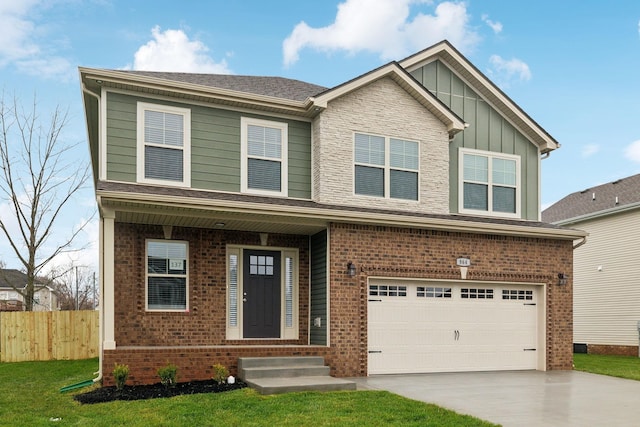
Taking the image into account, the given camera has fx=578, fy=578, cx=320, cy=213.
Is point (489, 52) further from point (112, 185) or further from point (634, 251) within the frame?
point (112, 185)

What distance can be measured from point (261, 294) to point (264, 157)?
2984 millimetres

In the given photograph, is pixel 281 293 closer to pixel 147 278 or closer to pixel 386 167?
pixel 147 278

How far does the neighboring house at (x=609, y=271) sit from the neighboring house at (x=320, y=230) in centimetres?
728

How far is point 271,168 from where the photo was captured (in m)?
12.7

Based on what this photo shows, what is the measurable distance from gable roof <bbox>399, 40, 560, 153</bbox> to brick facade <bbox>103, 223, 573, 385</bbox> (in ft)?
10.3

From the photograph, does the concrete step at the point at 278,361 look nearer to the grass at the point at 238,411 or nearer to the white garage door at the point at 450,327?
the grass at the point at 238,411

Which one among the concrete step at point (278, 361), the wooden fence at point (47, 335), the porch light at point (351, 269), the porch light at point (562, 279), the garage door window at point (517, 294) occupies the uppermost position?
the porch light at point (351, 269)

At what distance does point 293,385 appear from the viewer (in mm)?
9547

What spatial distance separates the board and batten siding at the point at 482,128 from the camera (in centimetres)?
1488

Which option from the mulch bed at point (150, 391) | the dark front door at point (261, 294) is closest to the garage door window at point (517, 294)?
the dark front door at point (261, 294)

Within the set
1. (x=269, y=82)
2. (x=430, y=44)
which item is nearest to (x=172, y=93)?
(x=269, y=82)

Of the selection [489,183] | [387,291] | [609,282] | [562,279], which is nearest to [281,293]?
[387,291]

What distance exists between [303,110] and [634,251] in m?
13.6

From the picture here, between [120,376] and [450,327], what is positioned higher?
[450,327]
